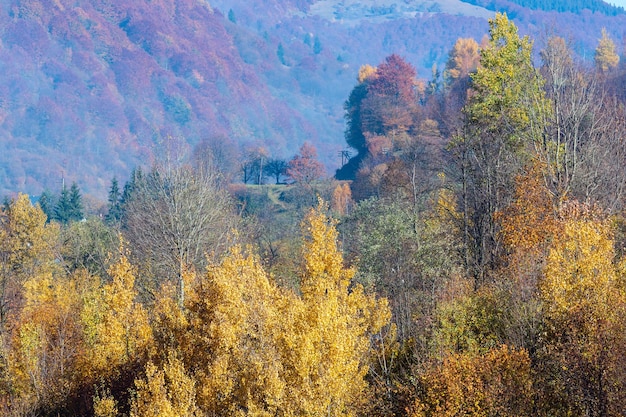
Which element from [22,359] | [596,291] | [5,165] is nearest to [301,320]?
[596,291]

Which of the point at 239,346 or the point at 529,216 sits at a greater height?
the point at 529,216

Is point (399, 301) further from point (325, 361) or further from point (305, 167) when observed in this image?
point (305, 167)

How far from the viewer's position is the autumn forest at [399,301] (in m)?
19.7

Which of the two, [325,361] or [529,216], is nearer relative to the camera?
[325,361]

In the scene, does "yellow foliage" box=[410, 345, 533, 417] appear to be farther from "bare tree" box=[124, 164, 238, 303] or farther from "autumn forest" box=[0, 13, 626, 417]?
"bare tree" box=[124, 164, 238, 303]

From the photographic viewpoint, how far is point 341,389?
778 inches

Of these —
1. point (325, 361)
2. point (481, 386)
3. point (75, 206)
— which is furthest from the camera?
point (75, 206)

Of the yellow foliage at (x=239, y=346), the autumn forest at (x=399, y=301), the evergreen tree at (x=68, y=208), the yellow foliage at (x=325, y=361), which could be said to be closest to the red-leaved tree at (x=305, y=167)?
the evergreen tree at (x=68, y=208)

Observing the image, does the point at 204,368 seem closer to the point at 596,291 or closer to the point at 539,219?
the point at 596,291

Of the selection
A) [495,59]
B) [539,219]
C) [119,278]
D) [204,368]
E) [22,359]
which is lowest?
[22,359]

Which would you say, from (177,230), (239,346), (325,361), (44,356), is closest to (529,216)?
(325,361)

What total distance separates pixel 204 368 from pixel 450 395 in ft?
28.0

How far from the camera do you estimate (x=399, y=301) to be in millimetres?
→ 29891

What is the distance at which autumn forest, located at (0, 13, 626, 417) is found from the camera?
19.7 m
